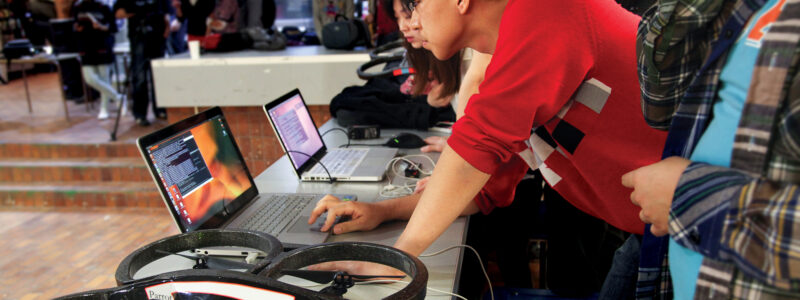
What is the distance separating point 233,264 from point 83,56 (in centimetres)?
574

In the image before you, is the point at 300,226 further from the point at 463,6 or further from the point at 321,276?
the point at 463,6

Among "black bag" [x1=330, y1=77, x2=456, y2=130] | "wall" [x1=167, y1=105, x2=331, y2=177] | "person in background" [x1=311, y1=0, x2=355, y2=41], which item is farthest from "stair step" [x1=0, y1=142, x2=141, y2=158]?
"black bag" [x1=330, y1=77, x2=456, y2=130]

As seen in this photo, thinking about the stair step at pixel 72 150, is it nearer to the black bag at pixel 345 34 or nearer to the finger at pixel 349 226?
the black bag at pixel 345 34

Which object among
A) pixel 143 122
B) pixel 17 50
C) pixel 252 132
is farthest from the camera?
pixel 17 50

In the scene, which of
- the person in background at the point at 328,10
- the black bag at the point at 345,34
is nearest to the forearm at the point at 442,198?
the black bag at the point at 345,34

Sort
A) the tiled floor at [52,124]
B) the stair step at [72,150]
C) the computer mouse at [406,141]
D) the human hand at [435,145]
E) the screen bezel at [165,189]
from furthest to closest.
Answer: the tiled floor at [52,124]
the stair step at [72,150]
the computer mouse at [406,141]
the human hand at [435,145]
the screen bezel at [165,189]

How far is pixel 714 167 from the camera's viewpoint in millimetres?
657

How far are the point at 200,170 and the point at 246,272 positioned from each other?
2.33 ft

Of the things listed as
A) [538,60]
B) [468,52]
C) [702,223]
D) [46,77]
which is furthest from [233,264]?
[46,77]

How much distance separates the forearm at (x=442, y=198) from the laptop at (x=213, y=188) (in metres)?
0.25

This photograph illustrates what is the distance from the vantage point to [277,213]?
145 cm

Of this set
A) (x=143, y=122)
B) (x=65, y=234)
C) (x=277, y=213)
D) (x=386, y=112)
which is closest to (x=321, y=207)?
(x=277, y=213)

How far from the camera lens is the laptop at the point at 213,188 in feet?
4.08

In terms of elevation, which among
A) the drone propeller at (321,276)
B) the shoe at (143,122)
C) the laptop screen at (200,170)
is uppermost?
the laptop screen at (200,170)
